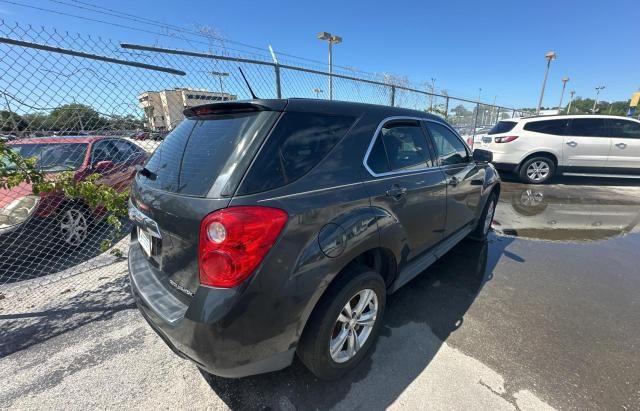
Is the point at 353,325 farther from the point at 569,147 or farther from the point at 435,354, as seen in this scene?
the point at 569,147

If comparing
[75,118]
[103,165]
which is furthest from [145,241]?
[103,165]

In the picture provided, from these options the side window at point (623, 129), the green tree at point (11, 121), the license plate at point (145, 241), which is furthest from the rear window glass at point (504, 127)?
the green tree at point (11, 121)

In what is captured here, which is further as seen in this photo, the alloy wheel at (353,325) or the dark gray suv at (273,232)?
the alloy wheel at (353,325)

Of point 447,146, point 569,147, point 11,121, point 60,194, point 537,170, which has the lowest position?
point 537,170

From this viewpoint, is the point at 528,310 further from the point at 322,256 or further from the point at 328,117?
the point at 328,117

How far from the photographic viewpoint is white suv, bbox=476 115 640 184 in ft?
24.4

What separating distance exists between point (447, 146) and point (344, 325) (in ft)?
7.34

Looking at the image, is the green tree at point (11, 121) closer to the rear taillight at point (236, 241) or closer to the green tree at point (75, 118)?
the green tree at point (75, 118)

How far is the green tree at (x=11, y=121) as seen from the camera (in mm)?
2641

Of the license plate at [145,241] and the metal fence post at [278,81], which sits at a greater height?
the metal fence post at [278,81]

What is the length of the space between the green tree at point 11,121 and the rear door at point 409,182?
325 cm

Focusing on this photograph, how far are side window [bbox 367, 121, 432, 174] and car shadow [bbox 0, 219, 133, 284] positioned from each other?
13.1 ft

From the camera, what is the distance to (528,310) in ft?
9.06

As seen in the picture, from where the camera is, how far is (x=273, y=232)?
144cm
